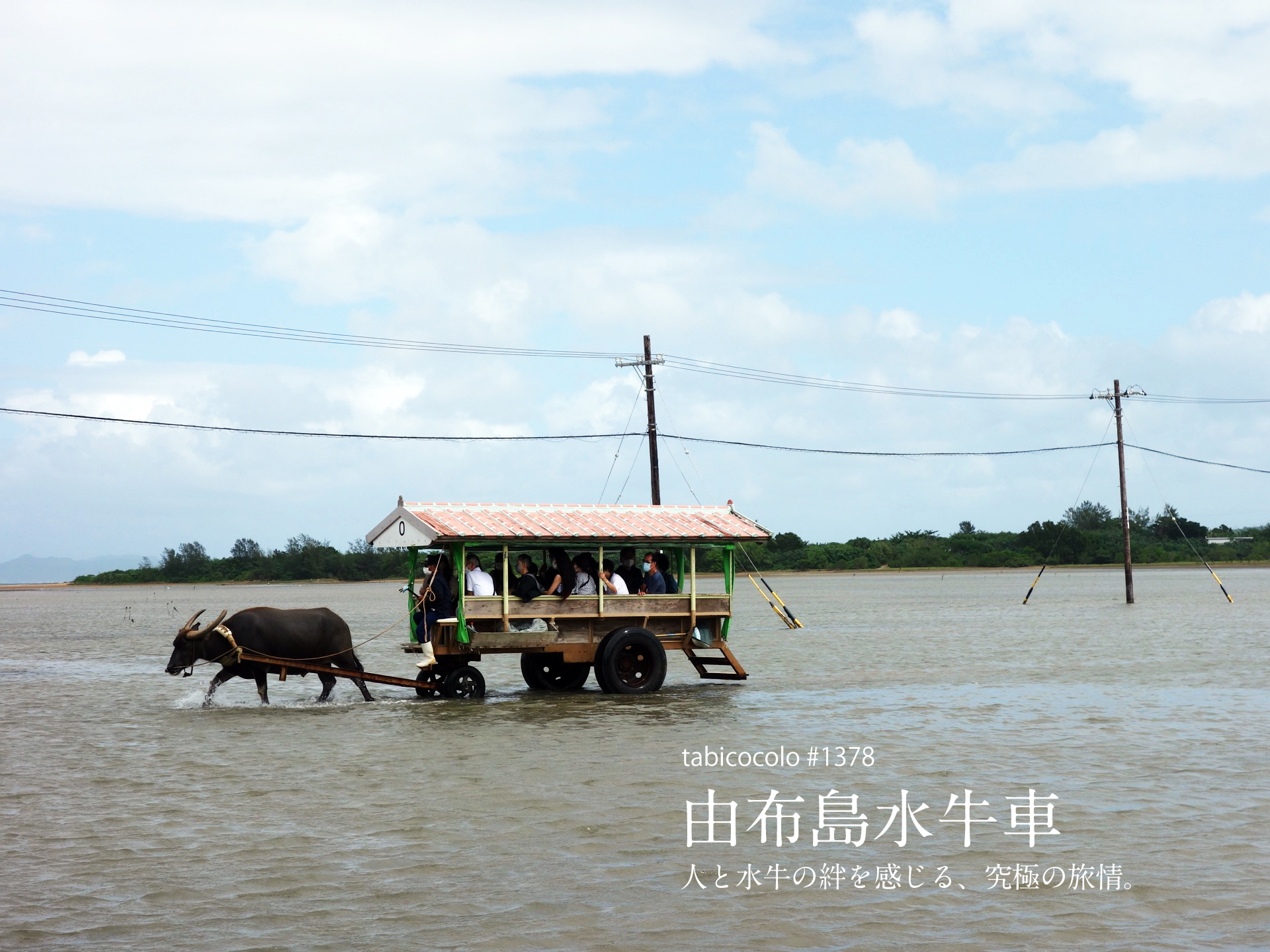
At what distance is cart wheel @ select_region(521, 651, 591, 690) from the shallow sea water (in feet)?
1.32

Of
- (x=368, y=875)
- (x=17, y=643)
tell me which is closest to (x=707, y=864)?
(x=368, y=875)

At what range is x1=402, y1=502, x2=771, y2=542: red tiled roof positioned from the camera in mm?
17594

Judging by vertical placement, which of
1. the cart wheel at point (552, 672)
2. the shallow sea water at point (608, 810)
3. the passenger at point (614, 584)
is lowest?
the shallow sea water at point (608, 810)

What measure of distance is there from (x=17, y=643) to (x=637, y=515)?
23429 mm

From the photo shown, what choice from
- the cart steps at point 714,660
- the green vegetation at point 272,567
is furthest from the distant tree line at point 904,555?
the cart steps at point 714,660

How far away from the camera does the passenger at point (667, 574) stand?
19.7m

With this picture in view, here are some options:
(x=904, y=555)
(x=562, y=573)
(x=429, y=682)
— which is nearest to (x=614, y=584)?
(x=562, y=573)

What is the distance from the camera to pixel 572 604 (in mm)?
18391

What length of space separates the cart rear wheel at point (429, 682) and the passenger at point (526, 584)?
1.67 metres

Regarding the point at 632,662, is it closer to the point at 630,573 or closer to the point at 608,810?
the point at 630,573

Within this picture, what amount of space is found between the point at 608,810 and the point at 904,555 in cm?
10830

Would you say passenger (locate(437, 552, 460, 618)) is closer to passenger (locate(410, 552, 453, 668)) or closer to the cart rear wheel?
passenger (locate(410, 552, 453, 668))

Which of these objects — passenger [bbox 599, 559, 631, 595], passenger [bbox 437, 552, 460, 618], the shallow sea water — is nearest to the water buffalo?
the shallow sea water

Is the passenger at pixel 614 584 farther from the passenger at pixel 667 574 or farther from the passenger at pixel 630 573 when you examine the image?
the passenger at pixel 667 574
